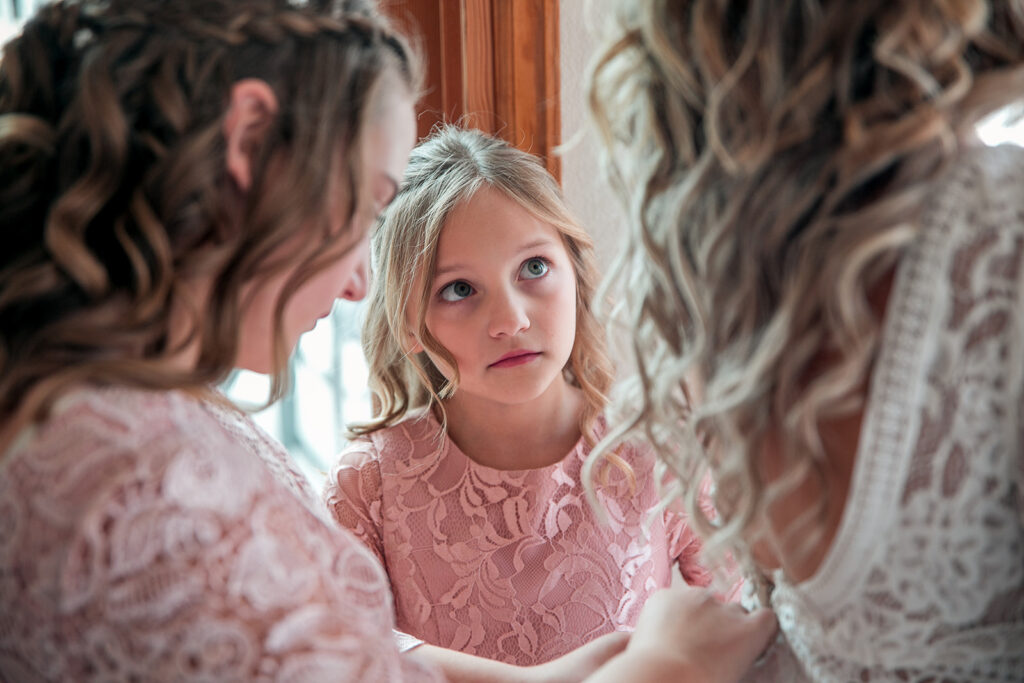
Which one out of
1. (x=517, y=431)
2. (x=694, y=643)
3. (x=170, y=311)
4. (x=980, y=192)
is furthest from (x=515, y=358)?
(x=980, y=192)

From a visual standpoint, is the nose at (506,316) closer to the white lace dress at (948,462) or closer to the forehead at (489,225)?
the forehead at (489,225)

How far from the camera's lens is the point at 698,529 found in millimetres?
1048

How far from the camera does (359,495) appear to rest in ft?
5.35

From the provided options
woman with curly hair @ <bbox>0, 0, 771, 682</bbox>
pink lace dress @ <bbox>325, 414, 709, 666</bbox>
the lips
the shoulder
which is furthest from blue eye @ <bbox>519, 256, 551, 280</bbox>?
the shoulder

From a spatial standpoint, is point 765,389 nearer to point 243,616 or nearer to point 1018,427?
point 1018,427

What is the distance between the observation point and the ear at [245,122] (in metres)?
0.88

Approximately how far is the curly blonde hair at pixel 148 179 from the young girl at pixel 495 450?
0.60m

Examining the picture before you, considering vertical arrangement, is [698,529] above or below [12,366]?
below

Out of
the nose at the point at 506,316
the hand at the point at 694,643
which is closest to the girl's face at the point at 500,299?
the nose at the point at 506,316

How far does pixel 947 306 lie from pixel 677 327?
27 cm

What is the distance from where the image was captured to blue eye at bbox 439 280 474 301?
155cm

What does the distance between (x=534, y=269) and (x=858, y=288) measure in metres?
0.81

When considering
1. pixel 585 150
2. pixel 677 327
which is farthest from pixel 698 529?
pixel 585 150

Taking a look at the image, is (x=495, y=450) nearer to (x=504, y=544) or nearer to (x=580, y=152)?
(x=504, y=544)
